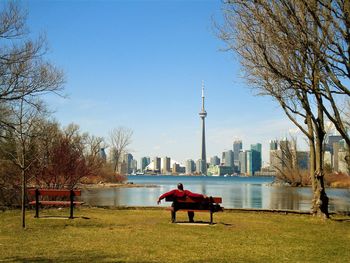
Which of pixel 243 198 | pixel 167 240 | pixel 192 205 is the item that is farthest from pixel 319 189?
pixel 243 198

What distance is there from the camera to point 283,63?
1466cm

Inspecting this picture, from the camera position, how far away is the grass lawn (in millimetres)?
8164

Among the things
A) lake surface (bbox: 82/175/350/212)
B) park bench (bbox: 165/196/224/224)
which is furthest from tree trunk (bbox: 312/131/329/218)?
lake surface (bbox: 82/175/350/212)

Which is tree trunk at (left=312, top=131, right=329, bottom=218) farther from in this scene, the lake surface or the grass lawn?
the lake surface

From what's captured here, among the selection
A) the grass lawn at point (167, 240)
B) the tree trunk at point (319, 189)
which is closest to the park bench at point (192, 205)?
the grass lawn at point (167, 240)

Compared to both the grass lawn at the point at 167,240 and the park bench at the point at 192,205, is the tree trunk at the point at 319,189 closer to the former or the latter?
the grass lawn at the point at 167,240

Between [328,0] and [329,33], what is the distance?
94 cm

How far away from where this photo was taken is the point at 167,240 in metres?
10.1

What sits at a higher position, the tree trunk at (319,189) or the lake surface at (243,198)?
the tree trunk at (319,189)

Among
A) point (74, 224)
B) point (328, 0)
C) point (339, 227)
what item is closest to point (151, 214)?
point (74, 224)

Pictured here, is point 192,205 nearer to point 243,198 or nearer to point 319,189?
point 319,189

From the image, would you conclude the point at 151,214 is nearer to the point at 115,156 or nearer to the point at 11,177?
the point at 11,177

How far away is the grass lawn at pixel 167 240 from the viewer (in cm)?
816

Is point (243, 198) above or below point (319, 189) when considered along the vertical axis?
below
